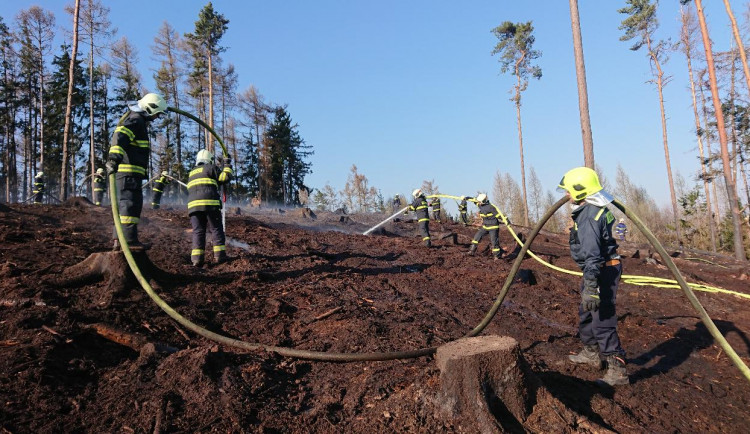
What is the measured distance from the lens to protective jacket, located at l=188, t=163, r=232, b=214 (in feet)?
20.8

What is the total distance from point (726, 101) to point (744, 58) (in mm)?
12153

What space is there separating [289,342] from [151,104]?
4.20 m

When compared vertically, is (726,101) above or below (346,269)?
above

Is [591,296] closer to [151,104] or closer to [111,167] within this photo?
[111,167]

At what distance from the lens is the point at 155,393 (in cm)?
280

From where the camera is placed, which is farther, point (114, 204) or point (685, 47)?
point (685, 47)

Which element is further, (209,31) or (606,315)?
(209,31)

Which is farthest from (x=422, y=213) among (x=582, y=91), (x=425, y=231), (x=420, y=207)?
(x=582, y=91)

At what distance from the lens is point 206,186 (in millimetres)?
6453

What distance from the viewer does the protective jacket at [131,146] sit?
221 inches

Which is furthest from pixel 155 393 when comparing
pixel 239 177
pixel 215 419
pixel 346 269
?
pixel 239 177

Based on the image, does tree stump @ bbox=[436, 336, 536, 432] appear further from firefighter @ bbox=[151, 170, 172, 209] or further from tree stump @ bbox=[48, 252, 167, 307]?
firefighter @ bbox=[151, 170, 172, 209]

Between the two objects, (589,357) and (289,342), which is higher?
(289,342)

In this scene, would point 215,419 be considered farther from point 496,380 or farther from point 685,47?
point 685,47
